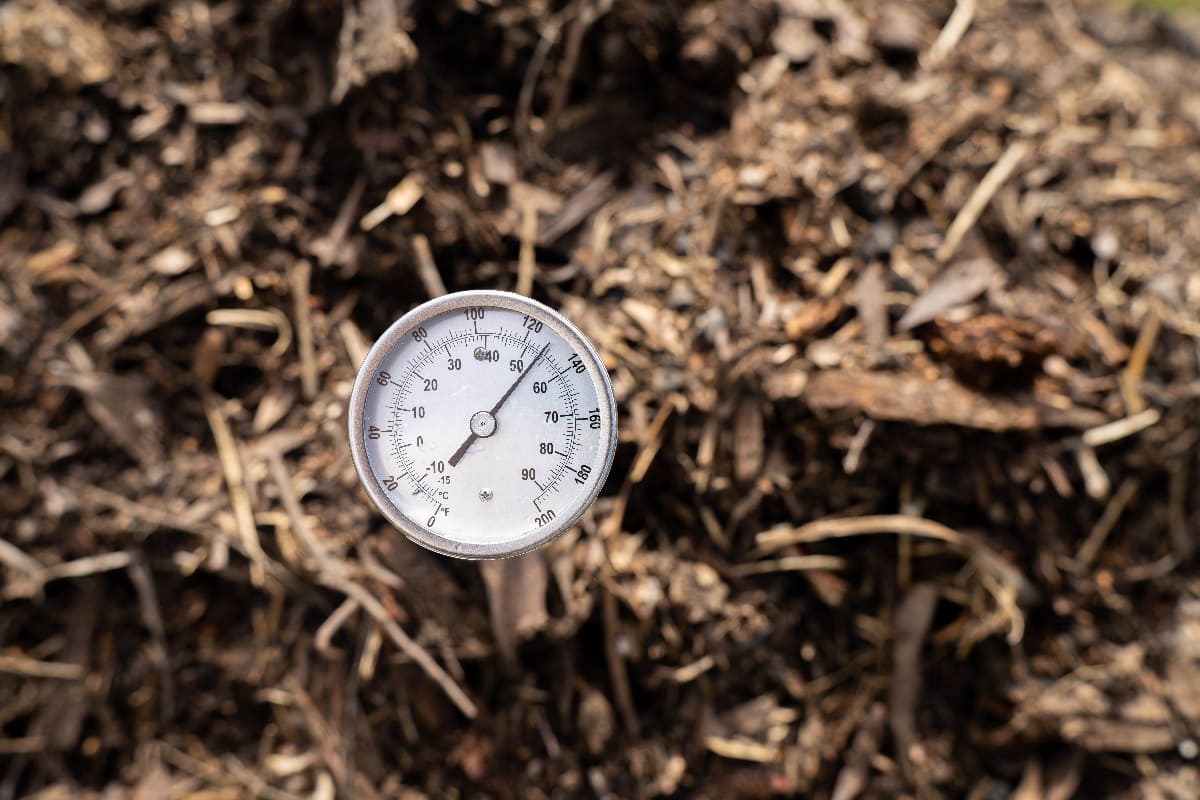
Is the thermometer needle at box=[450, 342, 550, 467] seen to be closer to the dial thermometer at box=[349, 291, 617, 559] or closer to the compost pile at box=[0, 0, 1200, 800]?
the dial thermometer at box=[349, 291, 617, 559]

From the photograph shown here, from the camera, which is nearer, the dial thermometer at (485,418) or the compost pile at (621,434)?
the dial thermometer at (485,418)

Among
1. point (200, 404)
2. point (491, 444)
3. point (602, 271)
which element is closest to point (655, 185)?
point (602, 271)

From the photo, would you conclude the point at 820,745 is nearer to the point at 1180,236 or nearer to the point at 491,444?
the point at 491,444

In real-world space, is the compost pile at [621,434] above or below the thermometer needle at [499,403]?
below

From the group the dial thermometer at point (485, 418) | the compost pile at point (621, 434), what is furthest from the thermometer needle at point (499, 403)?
the compost pile at point (621, 434)

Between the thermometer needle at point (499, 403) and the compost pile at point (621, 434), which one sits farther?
the compost pile at point (621, 434)

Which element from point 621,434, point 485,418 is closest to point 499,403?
point 485,418

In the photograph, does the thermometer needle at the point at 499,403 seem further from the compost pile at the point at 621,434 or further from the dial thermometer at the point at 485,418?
the compost pile at the point at 621,434
